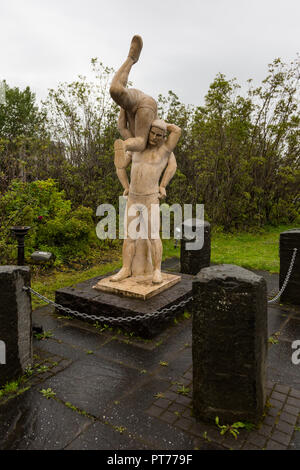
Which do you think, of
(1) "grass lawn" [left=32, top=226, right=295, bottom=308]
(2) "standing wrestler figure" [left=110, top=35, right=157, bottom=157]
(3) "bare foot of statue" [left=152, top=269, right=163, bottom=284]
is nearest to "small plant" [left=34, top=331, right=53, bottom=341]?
(1) "grass lawn" [left=32, top=226, right=295, bottom=308]

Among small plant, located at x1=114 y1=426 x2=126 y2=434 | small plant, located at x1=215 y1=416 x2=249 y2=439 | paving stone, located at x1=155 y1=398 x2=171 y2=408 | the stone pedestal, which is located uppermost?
the stone pedestal

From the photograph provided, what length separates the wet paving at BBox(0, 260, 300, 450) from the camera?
91.8 inches

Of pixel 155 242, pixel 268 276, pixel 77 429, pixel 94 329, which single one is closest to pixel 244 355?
pixel 77 429

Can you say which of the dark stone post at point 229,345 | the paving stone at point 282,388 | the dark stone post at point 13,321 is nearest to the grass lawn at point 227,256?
the dark stone post at point 13,321

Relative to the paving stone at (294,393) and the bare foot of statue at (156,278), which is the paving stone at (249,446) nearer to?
the paving stone at (294,393)

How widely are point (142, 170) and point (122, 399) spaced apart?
2.91 meters

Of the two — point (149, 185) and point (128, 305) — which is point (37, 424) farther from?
point (149, 185)

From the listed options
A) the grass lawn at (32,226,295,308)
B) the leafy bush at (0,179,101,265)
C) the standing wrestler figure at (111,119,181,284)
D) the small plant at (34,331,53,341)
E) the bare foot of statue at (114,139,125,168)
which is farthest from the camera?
the leafy bush at (0,179,101,265)

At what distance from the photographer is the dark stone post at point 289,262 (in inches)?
199

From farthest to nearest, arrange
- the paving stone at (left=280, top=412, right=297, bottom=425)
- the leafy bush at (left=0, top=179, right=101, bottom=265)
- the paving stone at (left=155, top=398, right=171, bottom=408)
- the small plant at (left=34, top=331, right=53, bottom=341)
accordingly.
A: the leafy bush at (left=0, top=179, right=101, bottom=265)
the small plant at (left=34, top=331, right=53, bottom=341)
the paving stone at (left=155, top=398, right=171, bottom=408)
the paving stone at (left=280, top=412, right=297, bottom=425)

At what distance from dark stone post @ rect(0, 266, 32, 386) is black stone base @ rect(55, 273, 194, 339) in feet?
4.18

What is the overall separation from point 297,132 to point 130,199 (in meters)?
10.1

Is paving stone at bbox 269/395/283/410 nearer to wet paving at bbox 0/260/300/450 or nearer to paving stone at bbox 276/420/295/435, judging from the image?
wet paving at bbox 0/260/300/450

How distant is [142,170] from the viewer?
15.1 feet
